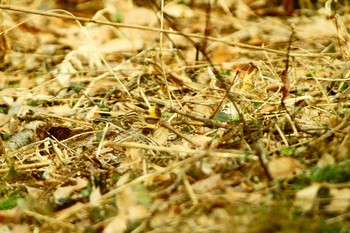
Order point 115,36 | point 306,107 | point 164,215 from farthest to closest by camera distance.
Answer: point 115,36
point 306,107
point 164,215

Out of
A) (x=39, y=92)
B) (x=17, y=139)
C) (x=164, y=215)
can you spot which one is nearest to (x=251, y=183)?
(x=164, y=215)

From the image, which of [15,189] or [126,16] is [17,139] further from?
[126,16]

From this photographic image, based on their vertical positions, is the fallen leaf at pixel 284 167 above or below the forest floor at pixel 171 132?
above

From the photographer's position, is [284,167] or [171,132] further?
[171,132]

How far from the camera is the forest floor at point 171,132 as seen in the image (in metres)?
1.51

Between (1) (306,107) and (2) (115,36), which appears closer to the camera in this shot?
(1) (306,107)

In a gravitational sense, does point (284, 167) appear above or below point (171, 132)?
above

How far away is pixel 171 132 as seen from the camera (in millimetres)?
2180

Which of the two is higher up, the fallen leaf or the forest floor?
the fallen leaf

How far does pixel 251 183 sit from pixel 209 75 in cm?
145

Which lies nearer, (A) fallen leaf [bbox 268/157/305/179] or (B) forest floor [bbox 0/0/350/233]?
(B) forest floor [bbox 0/0/350/233]

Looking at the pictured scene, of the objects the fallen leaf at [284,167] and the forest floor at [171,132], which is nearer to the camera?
the forest floor at [171,132]

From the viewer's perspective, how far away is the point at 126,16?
4.30 metres

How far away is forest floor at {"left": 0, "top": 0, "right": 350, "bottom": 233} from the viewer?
59.5 inches
